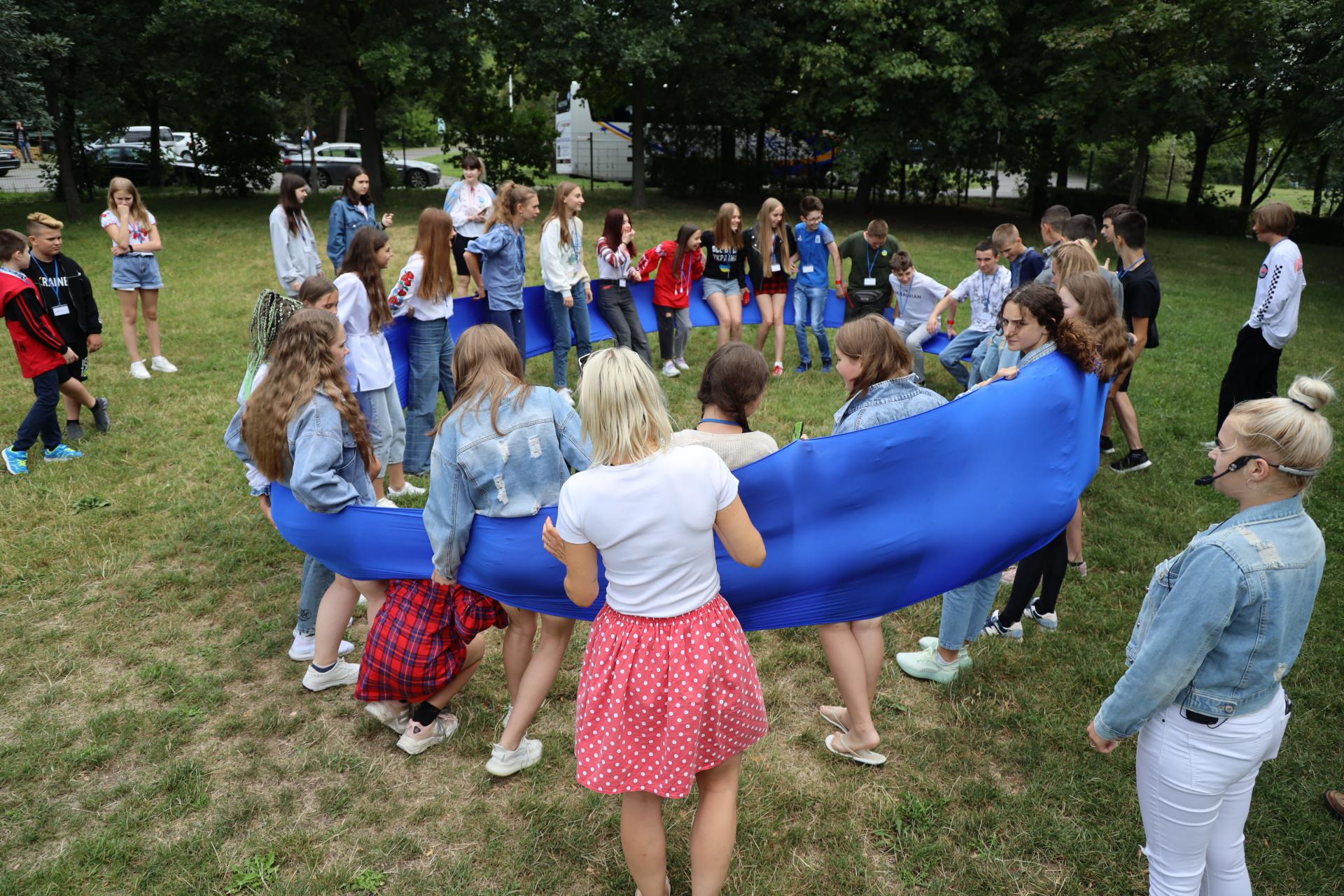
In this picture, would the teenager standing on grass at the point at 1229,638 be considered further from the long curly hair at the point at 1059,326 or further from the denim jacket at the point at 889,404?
the long curly hair at the point at 1059,326

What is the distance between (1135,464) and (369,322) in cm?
629

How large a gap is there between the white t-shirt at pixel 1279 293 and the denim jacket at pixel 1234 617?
17.2 ft

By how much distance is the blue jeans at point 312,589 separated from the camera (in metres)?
4.86

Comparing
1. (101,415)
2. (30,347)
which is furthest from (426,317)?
(101,415)

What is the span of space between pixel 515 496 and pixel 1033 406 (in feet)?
7.81

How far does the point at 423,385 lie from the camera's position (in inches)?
293

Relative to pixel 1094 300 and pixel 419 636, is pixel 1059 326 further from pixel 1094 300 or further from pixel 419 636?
pixel 419 636

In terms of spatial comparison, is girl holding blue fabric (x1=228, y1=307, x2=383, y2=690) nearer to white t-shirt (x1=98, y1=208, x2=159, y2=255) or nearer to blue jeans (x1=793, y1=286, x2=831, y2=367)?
white t-shirt (x1=98, y1=208, x2=159, y2=255)

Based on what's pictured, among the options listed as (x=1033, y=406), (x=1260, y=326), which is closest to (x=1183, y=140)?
(x=1260, y=326)

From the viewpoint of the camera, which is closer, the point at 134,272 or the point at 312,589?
the point at 312,589

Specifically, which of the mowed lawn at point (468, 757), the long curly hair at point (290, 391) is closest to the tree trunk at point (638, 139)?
the mowed lawn at point (468, 757)

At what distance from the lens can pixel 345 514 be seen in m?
4.23

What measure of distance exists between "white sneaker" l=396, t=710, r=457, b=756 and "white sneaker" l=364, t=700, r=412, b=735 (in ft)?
0.13

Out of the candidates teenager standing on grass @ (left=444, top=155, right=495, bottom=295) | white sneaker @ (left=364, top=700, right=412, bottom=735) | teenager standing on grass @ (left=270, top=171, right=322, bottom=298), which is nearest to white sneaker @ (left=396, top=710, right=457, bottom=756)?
white sneaker @ (left=364, top=700, right=412, bottom=735)
